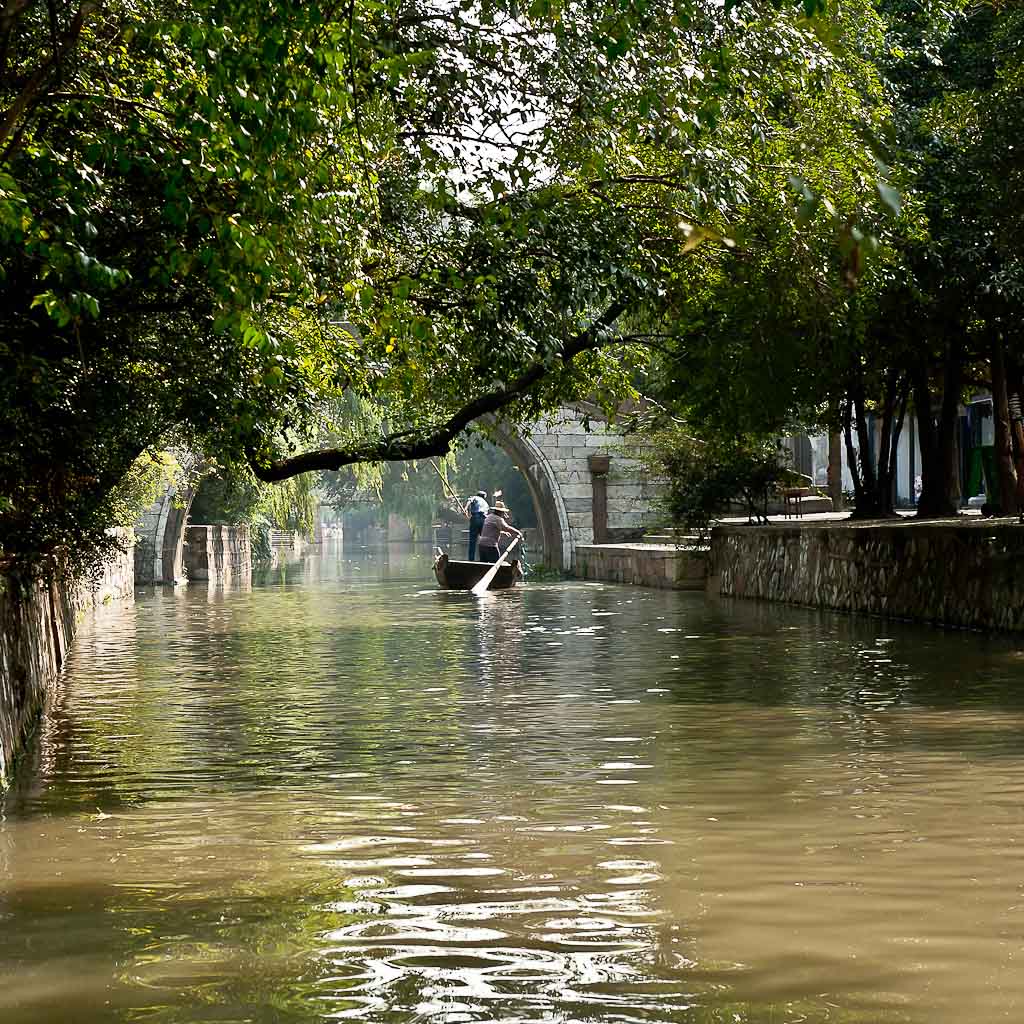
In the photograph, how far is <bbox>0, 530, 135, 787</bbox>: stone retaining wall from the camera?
916 cm

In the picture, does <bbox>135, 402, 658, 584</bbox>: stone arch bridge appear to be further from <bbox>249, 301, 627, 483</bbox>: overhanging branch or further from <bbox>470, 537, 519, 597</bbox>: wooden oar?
<bbox>249, 301, 627, 483</bbox>: overhanging branch

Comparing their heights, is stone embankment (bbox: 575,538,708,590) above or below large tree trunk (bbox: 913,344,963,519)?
below

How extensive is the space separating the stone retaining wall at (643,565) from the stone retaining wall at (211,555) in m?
8.89

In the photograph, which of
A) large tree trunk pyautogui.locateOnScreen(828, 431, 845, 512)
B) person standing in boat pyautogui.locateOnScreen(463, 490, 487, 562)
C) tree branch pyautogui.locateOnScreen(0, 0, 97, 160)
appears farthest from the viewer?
person standing in boat pyautogui.locateOnScreen(463, 490, 487, 562)

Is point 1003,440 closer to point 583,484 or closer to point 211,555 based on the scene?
point 583,484

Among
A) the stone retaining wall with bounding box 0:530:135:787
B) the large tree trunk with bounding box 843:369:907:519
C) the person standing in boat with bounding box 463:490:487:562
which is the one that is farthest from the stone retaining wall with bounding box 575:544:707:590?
the stone retaining wall with bounding box 0:530:135:787

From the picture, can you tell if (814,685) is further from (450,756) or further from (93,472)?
(93,472)

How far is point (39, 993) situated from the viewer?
4496mm

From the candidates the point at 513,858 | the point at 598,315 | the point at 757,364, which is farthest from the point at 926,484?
the point at 513,858

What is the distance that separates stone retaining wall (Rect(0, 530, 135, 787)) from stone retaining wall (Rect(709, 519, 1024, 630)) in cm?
959

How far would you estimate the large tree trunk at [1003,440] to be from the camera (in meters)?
20.2

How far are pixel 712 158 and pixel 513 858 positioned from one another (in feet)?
28.2

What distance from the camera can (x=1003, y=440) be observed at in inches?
803

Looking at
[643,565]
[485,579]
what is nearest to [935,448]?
[643,565]
